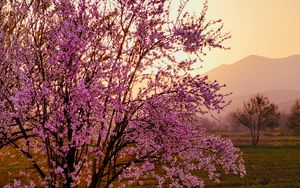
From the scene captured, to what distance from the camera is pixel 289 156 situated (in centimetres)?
5109

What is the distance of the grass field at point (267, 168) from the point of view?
111ft

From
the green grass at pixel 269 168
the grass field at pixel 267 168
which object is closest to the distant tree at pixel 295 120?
the grass field at pixel 267 168

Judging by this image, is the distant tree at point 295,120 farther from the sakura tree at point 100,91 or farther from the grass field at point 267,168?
the sakura tree at point 100,91

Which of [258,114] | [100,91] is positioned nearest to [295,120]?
[258,114]

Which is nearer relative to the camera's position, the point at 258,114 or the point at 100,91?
the point at 100,91

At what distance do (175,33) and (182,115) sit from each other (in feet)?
7.29

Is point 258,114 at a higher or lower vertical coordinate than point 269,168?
higher

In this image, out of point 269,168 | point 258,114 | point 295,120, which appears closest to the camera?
point 269,168

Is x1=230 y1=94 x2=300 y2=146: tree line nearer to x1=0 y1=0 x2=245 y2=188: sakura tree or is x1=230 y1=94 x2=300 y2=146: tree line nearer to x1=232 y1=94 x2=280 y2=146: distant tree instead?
x1=232 y1=94 x2=280 y2=146: distant tree

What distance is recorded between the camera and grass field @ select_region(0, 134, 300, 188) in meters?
33.8

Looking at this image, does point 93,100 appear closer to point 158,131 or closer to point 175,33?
point 158,131

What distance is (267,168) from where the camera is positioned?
42219 mm

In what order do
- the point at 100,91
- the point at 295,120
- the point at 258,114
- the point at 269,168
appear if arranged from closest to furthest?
the point at 100,91 < the point at 269,168 < the point at 258,114 < the point at 295,120

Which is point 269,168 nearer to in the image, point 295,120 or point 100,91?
point 100,91
